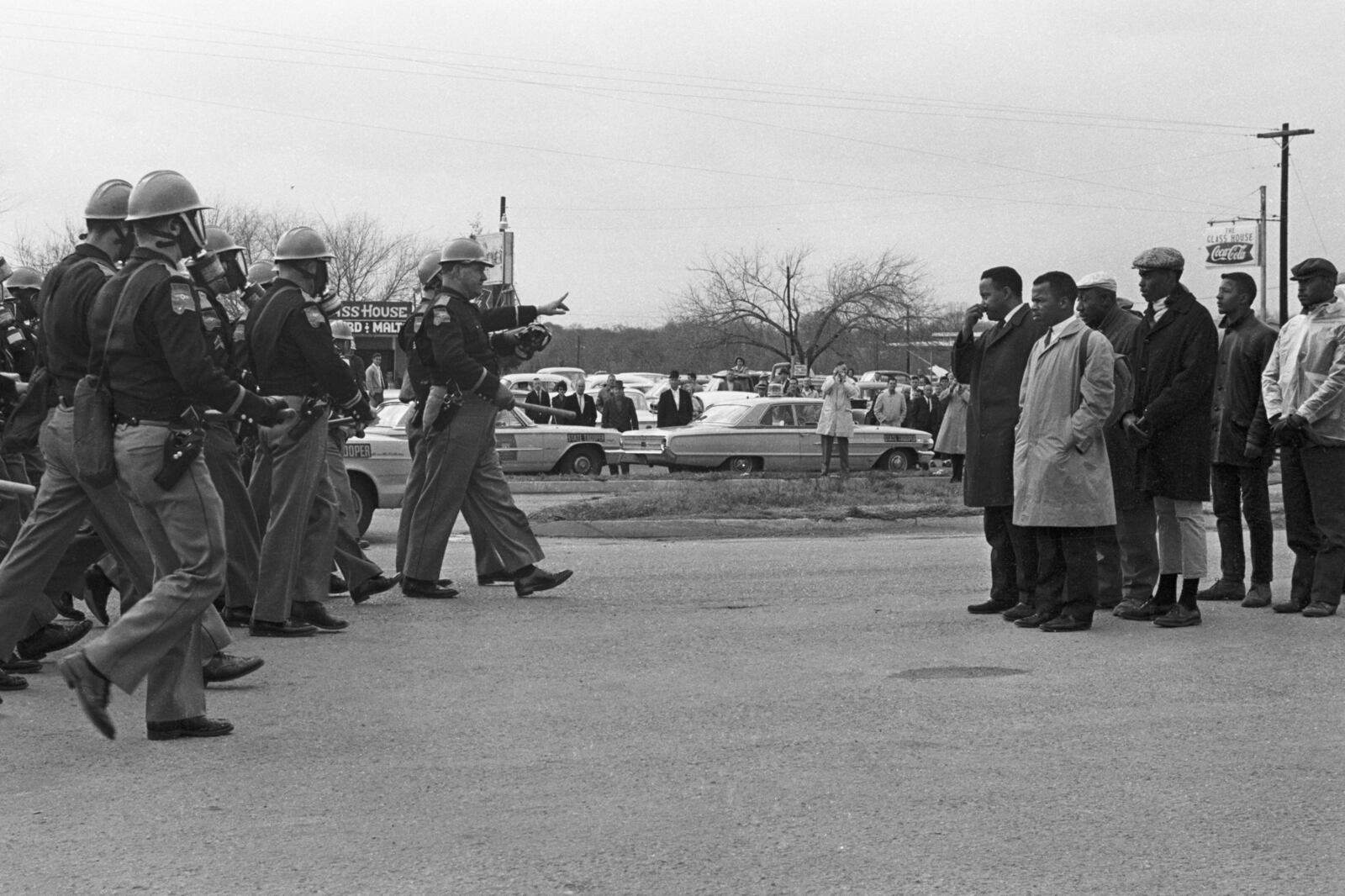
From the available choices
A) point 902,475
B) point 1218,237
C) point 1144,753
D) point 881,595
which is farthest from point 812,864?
point 1218,237

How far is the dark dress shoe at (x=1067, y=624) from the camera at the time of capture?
8656 millimetres

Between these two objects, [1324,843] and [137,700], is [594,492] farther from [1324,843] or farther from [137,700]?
[1324,843]

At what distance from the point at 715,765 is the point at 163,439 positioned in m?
2.28

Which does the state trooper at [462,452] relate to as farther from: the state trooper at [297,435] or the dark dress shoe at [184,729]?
the dark dress shoe at [184,729]

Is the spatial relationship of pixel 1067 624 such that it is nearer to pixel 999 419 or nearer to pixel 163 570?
pixel 999 419

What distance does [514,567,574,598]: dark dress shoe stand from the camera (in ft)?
32.8

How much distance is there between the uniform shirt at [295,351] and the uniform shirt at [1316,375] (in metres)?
5.02

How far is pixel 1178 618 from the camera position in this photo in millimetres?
8789

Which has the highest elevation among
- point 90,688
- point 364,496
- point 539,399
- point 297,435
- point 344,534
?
point 297,435

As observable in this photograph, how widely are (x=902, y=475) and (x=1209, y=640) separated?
16.3 m

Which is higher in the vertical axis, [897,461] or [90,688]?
[90,688]

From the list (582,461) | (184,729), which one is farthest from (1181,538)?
(582,461)

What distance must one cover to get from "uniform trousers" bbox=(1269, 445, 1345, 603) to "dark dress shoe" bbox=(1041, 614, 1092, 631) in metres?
1.40

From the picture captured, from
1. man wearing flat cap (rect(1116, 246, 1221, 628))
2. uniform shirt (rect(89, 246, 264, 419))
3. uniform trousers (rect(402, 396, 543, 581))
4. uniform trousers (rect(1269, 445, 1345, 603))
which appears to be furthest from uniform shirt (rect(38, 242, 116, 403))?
uniform trousers (rect(1269, 445, 1345, 603))
